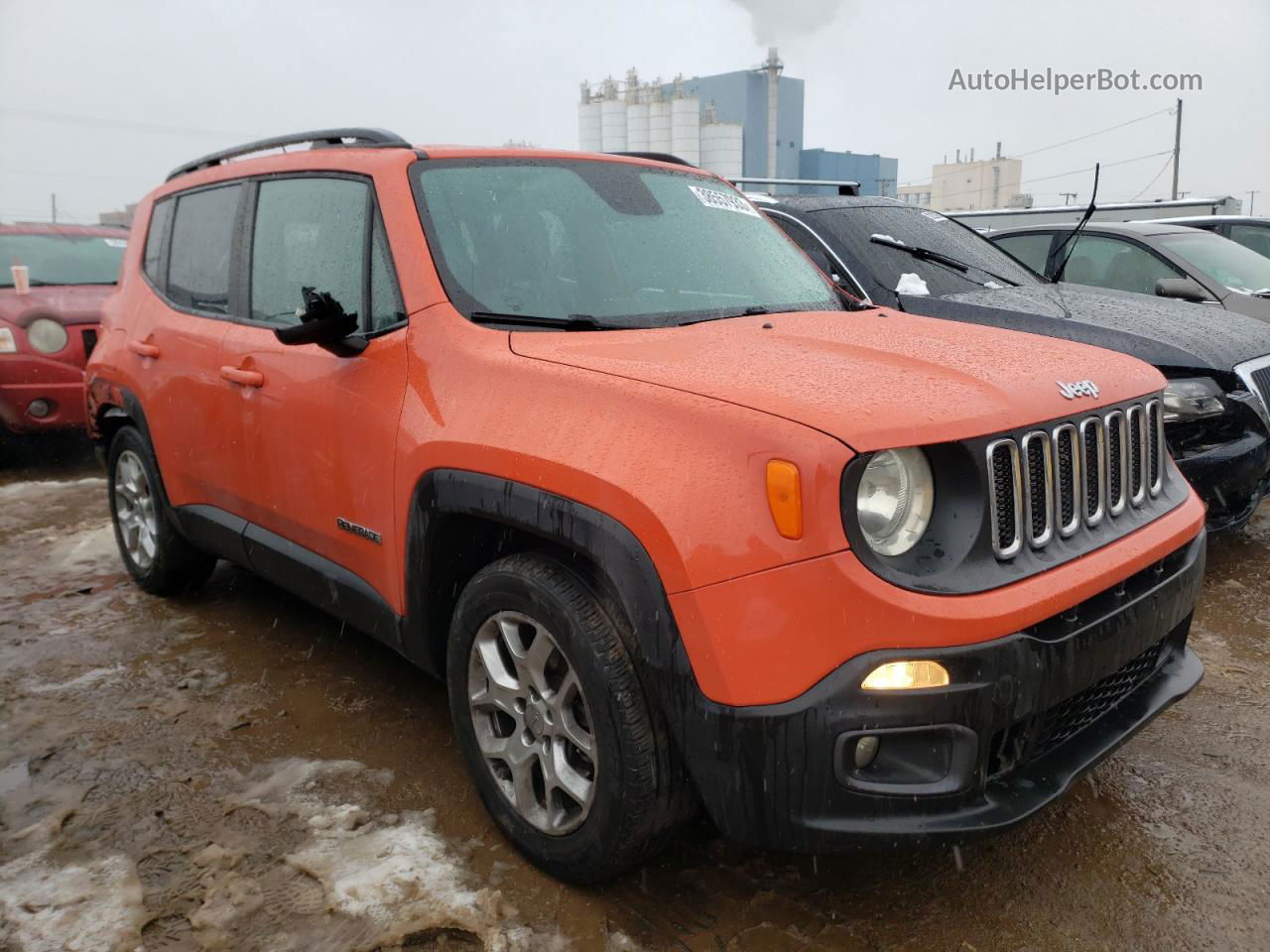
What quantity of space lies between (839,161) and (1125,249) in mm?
57102

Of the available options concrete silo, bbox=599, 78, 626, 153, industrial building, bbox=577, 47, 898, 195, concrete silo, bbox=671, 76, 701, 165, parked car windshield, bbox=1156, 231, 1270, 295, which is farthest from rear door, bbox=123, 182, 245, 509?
concrete silo, bbox=599, 78, 626, 153

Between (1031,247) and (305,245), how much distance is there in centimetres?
543

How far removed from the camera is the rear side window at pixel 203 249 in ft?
12.3

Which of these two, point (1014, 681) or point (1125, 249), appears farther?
point (1125, 249)

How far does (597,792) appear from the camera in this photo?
2238mm

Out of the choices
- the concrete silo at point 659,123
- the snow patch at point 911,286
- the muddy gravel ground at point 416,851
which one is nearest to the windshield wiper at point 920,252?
the snow patch at point 911,286

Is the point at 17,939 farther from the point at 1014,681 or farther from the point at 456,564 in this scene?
the point at 1014,681

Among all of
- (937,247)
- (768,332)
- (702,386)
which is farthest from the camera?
(937,247)

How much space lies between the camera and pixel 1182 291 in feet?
18.5

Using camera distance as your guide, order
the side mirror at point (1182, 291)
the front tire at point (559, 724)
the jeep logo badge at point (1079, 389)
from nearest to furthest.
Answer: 1. the front tire at point (559, 724)
2. the jeep logo badge at point (1079, 389)
3. the side mirror at point (1182, 291)

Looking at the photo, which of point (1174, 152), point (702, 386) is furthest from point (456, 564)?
point (1174, 152)

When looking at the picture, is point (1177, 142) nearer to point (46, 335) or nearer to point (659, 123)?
point (659, 123)

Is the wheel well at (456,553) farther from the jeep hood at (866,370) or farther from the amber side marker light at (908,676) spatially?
the amber side marker light at (908,676)

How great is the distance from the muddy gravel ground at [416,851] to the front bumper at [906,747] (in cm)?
42
